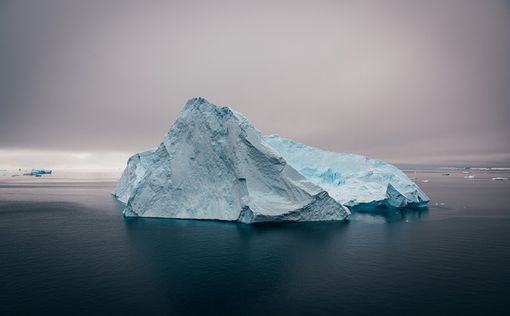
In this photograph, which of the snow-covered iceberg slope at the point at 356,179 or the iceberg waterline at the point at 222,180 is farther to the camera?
the snow-covered iceberg slope at the point at 356,179

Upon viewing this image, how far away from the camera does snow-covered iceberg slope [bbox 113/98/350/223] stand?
30844 millimetres

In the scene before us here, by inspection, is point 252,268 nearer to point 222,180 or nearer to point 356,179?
point 222,180

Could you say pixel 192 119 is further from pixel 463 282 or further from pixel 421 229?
pixel 463 282

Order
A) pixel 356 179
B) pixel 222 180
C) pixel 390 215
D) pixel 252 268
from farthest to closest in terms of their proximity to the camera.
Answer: pixel 356 179, pixel 390 215, pixel 222 180, pixel 252 268

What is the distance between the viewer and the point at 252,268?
18.6 metres

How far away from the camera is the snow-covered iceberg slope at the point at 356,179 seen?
41.7 m

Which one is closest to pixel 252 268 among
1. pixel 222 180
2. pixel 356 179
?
pixel 222 180

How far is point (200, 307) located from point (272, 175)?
18521mm

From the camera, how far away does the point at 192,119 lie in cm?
3422

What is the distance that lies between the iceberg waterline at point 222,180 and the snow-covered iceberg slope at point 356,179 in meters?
9.21

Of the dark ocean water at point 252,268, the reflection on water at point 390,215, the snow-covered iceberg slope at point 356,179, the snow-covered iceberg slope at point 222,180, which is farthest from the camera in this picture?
the snow-covered iceberg slope at point 356,179

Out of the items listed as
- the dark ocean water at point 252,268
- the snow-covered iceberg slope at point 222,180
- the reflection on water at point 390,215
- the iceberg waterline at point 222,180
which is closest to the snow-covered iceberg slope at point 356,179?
the reflection on water at point 390,215

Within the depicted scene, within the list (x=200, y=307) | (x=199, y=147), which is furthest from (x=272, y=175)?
(x=200, y=307)

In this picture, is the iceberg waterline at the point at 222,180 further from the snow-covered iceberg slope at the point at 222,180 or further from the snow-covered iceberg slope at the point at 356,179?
the snow-covered iceberg slope at the point at 356,179
